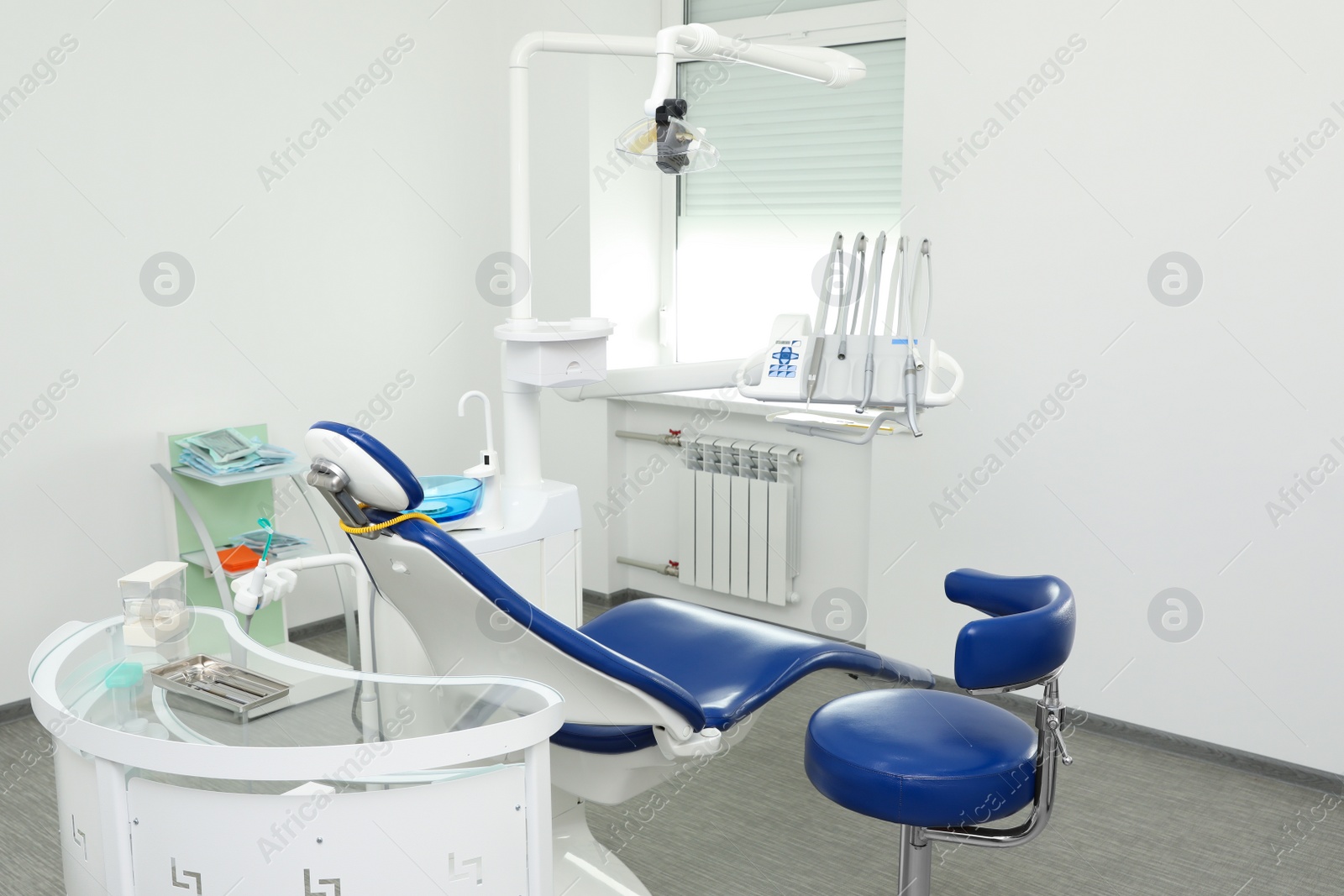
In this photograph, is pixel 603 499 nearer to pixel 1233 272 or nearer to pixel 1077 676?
pixel 1077 676

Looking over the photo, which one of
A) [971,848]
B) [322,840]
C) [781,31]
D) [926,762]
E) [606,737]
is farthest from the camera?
[781,31]

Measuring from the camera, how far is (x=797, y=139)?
3.95 meters

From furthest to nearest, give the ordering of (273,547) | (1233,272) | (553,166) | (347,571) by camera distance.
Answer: (553,166) < (347,571) < (273,547) < (1233,272)

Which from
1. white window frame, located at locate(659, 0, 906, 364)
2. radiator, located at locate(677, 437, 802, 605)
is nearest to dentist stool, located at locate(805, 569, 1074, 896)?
radiator, located at locate(677, 437, 802, 605)

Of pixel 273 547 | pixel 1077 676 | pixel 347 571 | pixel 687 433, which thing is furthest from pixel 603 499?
pixel 1077 676

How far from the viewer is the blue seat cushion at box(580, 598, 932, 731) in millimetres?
2100

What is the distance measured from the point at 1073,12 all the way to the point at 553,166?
2.08 m

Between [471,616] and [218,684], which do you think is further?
[471,616]

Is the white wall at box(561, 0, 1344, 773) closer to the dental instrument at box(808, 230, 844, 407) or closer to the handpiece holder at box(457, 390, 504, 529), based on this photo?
the dental instrument at box(808, 230, 844, 407)

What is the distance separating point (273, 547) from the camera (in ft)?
11.5

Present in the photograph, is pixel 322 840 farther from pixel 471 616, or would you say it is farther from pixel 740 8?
pixel 740 8

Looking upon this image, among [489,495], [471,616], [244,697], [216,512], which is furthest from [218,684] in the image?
[216,512]

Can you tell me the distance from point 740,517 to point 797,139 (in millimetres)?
1464

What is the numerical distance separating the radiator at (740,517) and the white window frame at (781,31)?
654mm
